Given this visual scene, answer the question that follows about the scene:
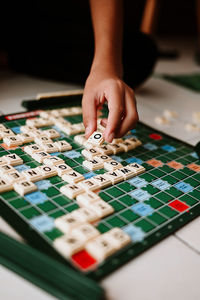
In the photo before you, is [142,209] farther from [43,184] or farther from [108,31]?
[108,31]

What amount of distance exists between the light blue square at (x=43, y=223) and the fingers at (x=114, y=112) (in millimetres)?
303

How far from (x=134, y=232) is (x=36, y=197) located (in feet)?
0.84

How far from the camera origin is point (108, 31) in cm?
117

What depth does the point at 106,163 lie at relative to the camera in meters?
0.94

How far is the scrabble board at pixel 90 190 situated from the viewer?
645 millimetres

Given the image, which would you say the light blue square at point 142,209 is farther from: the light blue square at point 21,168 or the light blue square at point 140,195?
the light blue square at point 21,168

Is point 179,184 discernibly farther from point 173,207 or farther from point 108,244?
point 108,244

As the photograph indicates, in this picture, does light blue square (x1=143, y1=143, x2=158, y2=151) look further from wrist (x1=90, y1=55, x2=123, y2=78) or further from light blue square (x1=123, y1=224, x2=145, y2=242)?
light blue square (x1=123, y1=224, x2=145, y2=242)

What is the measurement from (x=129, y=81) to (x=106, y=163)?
37.3 inches

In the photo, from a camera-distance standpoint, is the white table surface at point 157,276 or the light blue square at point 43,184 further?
the light blue square at point 43,184

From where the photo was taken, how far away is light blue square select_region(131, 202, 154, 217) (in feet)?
2.55

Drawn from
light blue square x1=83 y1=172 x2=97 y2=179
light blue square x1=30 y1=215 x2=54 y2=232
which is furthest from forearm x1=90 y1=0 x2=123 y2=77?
light blue square x1=30 y1=215 x2=54 y2=232

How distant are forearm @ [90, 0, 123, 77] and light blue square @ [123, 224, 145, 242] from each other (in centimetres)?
59

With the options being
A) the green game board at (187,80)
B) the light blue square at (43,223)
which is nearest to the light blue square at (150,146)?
the light blue square at (43,223)
